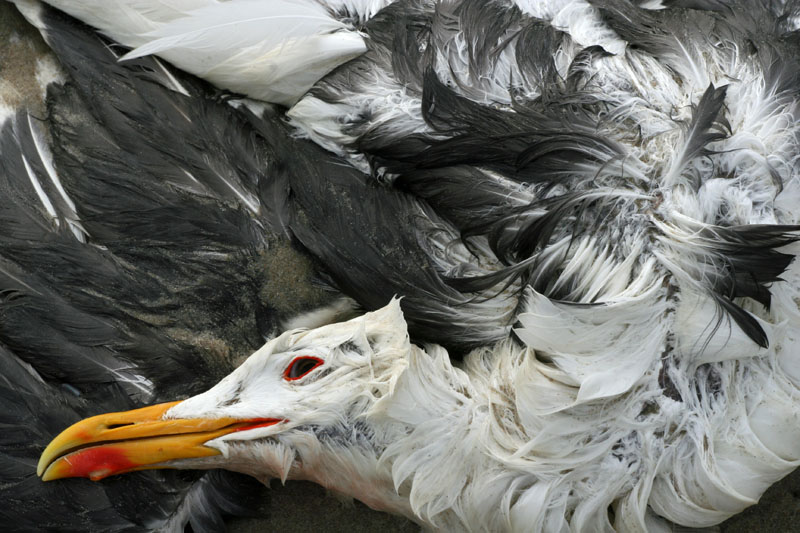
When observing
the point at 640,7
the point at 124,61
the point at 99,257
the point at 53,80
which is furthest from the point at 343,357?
the point at 640,7

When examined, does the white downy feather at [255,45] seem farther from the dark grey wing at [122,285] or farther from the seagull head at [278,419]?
the seagull head at [278,419]

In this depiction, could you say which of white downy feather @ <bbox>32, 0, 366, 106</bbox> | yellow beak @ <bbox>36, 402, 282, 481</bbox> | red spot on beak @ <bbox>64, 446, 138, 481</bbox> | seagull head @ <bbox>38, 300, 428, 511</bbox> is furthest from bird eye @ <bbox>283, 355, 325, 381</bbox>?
white downy feather @ <bbox>32, 0, 366, 106</bbox>

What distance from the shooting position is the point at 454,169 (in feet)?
6.47

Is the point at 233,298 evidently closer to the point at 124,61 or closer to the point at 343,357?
the point at 343,357

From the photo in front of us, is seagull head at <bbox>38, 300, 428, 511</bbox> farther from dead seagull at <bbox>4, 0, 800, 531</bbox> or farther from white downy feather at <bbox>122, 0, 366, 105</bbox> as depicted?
white downy feather at <bbox>122, 0, 366, 105</bbox>

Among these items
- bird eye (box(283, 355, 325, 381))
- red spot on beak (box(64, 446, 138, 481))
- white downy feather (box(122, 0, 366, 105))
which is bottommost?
red spot on beak (box(64, 446, 138, 481))

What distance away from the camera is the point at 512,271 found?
1893mm

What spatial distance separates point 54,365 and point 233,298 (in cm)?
47

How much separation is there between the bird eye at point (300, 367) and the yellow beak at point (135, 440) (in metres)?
0.11

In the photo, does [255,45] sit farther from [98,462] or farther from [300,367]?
[98,462]

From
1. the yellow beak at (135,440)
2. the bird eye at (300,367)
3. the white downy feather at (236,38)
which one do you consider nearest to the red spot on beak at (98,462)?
the yellow beak at (135,440)

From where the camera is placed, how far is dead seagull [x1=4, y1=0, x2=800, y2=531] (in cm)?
182

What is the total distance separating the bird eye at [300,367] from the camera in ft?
6.21

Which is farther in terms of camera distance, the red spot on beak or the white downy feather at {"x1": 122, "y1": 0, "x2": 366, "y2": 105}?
the white downy feather at {"x1": 122, "y1": 0, "x2": 366, "y2": 105}
